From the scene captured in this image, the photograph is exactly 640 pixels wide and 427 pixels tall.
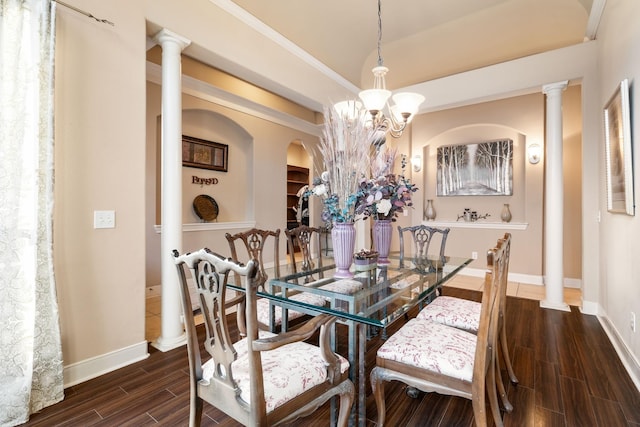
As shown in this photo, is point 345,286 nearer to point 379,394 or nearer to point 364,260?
point 364,260

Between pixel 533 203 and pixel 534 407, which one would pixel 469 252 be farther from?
pixel 534 407

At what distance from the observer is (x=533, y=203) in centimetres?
468

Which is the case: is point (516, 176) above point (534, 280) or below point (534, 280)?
above

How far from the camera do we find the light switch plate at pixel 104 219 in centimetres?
216

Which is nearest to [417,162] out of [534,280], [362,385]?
[534,280]

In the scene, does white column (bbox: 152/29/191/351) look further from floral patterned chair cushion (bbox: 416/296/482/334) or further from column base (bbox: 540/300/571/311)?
Answer: column base (bbox: 540/300/571/311)

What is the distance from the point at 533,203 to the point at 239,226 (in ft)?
15.0

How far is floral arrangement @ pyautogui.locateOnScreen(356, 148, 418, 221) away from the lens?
2.02 meters

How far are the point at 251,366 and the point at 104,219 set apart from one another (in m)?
1.75

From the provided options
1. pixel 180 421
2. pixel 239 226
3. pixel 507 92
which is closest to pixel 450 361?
pixel 180 421

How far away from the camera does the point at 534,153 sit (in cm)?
463

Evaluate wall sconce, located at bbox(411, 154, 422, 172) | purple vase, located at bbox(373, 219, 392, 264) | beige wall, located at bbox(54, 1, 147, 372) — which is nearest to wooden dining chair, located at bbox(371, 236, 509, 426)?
purple vase, located at bbox(373, 219, 392, 264)

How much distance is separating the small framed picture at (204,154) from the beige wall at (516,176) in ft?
11.1

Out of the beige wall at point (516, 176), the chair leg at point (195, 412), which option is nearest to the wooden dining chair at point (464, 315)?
the chair leg at point (195, 412)
